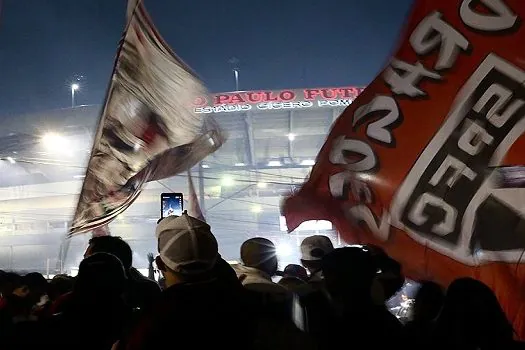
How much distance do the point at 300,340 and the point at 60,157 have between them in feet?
101

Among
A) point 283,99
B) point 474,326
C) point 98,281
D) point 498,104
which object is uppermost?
point 283,99

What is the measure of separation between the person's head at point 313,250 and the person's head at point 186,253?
5.02 ft

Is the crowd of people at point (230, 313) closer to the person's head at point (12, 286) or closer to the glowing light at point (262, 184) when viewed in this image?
the person's head at point (12, 286)

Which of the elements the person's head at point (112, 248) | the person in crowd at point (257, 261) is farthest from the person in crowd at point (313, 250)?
→ the person's head at point (112, 248)

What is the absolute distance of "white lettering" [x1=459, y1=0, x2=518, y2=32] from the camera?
2.67 m

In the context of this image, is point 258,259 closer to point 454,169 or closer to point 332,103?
point 454,169

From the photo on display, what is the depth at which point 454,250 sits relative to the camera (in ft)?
8.56

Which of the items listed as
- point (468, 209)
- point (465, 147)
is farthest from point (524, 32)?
point (468, 209)

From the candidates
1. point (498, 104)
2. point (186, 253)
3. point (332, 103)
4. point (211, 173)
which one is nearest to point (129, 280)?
point (186, 253)

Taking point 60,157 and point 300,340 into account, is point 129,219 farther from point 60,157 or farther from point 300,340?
point 300,340

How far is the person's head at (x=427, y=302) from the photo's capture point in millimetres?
2344

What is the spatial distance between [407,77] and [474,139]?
510mm

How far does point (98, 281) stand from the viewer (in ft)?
6.68

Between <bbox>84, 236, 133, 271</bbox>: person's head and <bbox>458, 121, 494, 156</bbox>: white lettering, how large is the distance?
6.15 ft
